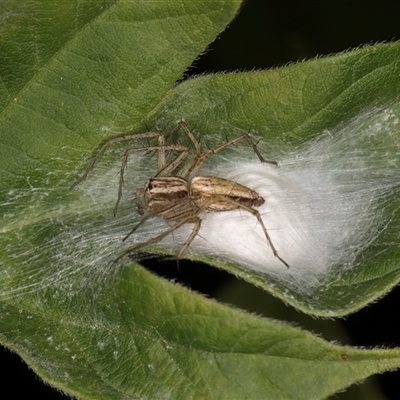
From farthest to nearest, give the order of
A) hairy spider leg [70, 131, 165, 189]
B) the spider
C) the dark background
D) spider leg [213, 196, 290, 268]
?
the dark background < the spider < spider leg [213, 196, 290, 268] < hairy spider leg [70, 131, 165, 189]

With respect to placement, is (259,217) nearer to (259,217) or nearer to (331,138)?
(259,217)

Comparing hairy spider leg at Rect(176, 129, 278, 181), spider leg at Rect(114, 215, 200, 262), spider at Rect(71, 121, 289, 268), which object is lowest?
spider leg at Rect(114, 215, 200, 262)

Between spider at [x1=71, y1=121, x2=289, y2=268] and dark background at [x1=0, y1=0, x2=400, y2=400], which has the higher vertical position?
dark background at [x1=0, y1=0, x2=400, y2=400]

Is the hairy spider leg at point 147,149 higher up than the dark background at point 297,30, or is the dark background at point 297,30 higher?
the dark background at point 297,30

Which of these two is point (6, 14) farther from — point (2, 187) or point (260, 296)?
point (260, 296)

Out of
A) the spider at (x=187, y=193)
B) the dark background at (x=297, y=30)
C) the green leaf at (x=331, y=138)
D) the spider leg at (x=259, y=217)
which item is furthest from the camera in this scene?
the dark background at (x=297, y=30)

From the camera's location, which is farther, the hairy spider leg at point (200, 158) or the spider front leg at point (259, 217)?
the spider front leg at point (259, 217)

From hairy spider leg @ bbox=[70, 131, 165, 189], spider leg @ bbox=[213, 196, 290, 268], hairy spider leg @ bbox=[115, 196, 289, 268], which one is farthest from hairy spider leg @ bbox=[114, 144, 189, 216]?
spider leg @ bbox=[213, 196, 290, 268]

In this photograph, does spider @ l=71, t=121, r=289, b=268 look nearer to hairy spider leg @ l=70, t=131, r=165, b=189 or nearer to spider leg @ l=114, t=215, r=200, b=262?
spider leg @ l=114, t=215, r=200, b=262

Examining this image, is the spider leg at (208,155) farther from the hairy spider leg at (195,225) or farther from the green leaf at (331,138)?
the hairy spider leg at (195,225)

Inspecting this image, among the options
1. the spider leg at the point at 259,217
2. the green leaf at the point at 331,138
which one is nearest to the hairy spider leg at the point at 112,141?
the green leaf at the point at 331,138

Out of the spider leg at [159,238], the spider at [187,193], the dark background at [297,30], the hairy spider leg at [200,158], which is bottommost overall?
the spider leg at [159,238]
